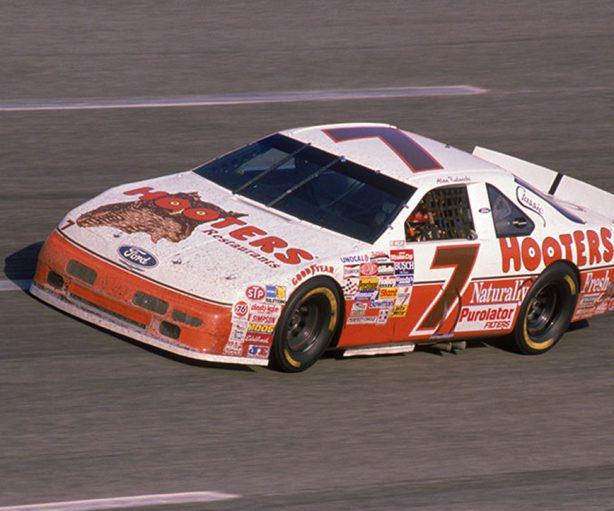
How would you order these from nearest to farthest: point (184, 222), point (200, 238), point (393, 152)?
point (200, 238) < point (184, 222) < point (393, 152)

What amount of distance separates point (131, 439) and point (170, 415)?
1.44 ft

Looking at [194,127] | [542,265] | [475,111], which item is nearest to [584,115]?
[475,111]

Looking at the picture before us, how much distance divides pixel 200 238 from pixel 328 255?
2.78 ft

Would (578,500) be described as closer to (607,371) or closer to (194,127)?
(607,371)

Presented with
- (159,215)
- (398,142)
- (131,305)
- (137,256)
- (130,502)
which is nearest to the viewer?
(130,502)

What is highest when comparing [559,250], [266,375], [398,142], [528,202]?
[398,142]

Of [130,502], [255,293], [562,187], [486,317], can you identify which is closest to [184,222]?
[255,293]

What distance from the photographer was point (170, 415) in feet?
26.4

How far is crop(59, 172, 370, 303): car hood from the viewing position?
849cm

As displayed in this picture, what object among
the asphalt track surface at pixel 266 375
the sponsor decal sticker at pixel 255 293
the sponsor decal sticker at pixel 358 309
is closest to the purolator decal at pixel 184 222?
the sponsor decal sticker at pixel 255 293

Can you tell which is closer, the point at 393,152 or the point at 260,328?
the point at 260,328

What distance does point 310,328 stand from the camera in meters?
8.78

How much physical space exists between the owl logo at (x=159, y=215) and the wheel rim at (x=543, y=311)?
7.55 ft

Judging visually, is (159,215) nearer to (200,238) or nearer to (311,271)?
(200,238)
